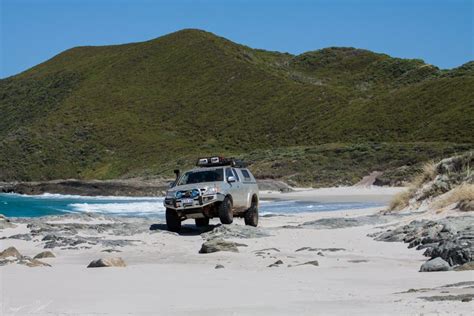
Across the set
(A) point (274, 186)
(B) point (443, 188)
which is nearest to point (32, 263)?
(B) point (443, 188)

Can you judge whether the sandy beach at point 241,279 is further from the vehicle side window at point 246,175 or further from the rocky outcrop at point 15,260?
the vehicle side window at point 246,175

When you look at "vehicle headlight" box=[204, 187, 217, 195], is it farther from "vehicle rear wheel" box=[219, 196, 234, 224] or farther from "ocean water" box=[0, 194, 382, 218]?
"ocean water" box=[0, 194, 382, 218]

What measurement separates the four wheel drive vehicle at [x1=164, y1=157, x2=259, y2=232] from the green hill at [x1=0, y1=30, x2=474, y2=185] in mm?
41726

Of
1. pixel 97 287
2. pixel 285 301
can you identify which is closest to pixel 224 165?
pixel 97 287

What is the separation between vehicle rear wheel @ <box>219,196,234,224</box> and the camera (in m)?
18.2

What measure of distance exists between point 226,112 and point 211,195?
87.5m

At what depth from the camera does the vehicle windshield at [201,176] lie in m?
19.1

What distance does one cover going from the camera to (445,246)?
35.3 ft

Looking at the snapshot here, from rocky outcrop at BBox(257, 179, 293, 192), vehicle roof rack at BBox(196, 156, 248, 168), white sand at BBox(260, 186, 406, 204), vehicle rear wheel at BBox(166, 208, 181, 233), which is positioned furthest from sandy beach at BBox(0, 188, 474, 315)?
rocky outcrop at BBox(257, 179, 293, 192)

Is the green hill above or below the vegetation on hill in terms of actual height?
above

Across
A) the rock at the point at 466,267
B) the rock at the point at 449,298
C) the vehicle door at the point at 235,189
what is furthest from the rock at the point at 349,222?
the rock at the point at 449,298

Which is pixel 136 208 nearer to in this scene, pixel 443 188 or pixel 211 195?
pixel 211 195

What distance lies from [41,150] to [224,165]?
8491 cm

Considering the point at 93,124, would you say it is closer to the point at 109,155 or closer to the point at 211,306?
the point at 109,155
